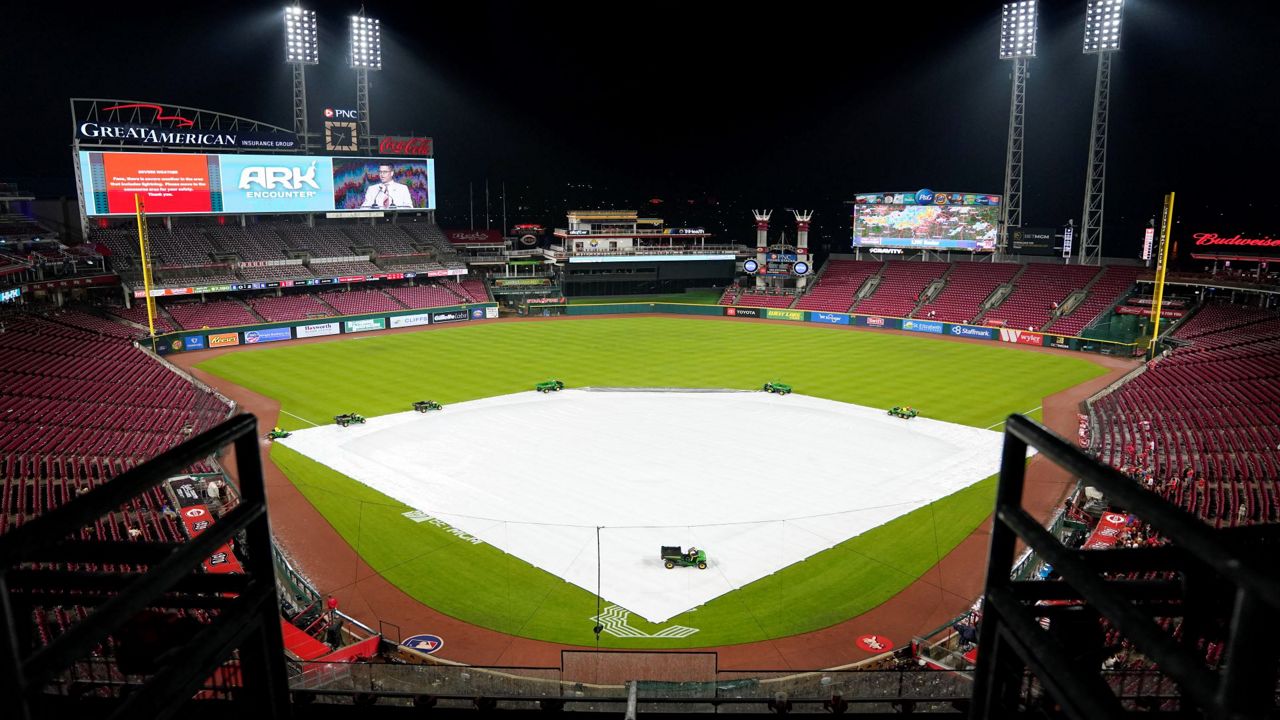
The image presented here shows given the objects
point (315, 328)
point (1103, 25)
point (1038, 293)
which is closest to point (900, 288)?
point (1038, 293)

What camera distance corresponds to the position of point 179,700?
273 cm

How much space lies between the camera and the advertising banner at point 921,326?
6525 centimetres

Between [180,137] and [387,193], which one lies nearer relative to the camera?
[180,137]

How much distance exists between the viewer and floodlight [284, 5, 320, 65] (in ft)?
218

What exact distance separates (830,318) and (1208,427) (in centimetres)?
4401

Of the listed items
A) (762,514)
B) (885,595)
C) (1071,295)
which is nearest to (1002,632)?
(885,595)

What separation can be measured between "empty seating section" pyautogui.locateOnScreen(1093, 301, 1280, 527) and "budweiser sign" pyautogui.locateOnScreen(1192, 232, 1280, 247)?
598 inches

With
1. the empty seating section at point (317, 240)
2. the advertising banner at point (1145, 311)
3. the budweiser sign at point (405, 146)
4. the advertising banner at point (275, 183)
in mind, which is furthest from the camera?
the budweiser sign at point (405, 146)

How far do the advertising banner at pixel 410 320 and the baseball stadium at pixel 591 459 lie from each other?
281 millimetres

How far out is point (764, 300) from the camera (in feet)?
258

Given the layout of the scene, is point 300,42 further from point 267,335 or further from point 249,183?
point 267,335

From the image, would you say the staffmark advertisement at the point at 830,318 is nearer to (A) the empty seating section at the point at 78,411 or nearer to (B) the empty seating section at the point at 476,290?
(B) the empty seating section at the point at 476,290

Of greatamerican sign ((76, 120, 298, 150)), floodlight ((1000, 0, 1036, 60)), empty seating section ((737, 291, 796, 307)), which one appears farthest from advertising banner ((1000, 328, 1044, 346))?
greatamerican sign ((76, 120, 298, 150))

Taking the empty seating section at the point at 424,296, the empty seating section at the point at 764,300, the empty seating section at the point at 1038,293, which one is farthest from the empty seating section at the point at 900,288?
the empty seating section at the point at 424,296
